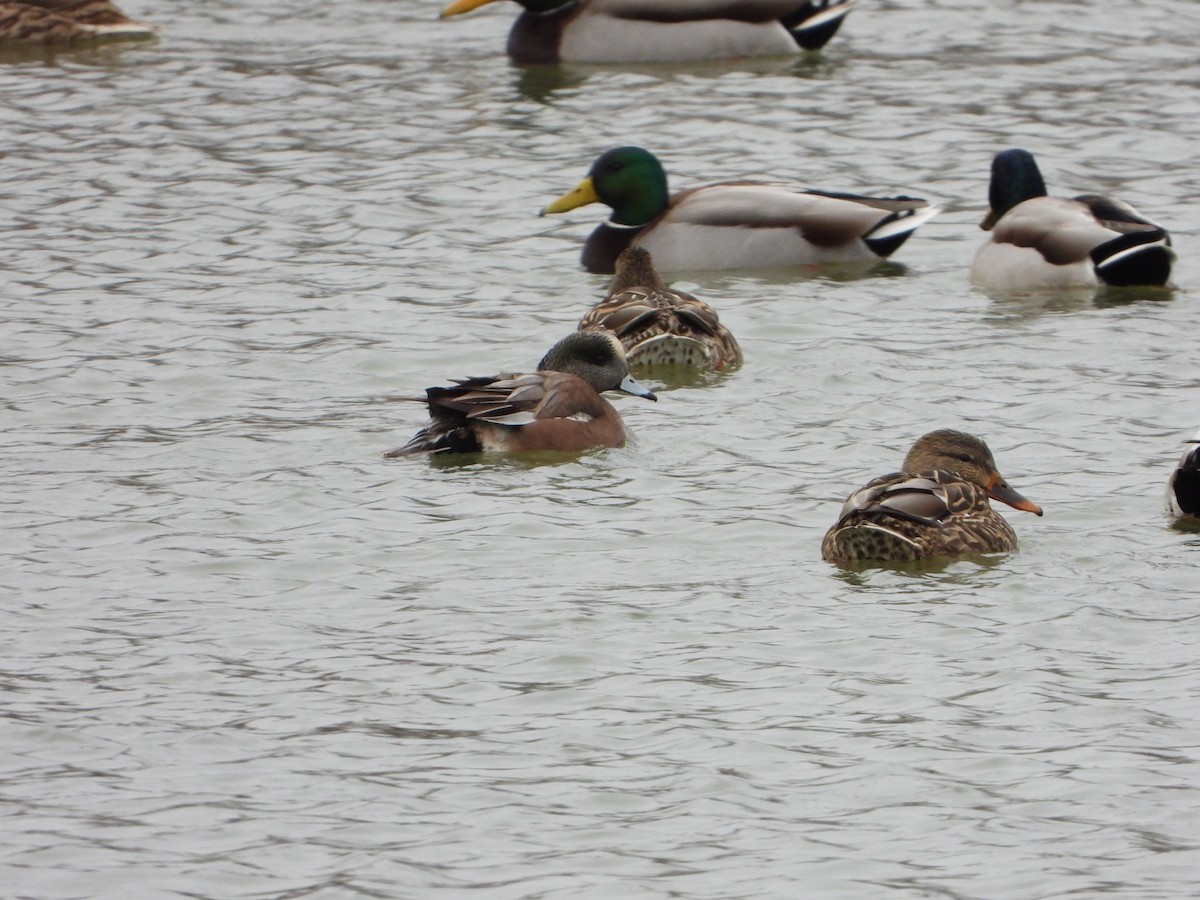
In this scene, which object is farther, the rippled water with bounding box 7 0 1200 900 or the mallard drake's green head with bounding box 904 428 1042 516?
the mallard drake's green head with bounding box 904 428 1042 516

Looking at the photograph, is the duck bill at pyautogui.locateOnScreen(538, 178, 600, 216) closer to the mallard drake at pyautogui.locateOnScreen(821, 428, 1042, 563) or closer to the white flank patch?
the white flank patch

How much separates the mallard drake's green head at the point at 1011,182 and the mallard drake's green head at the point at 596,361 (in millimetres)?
4358

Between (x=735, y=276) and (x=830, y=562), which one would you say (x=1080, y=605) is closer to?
(x=830, y=562)

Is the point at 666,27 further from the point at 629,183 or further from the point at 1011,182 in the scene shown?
the point at 1011,182

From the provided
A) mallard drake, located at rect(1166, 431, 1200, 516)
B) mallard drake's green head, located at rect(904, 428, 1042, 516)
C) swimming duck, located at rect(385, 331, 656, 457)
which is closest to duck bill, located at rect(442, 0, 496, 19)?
swimming duck, located at rect(385, 331, 656, 457)

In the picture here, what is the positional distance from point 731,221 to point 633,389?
12.8 ft

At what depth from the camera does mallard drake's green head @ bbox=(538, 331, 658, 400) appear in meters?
11.3

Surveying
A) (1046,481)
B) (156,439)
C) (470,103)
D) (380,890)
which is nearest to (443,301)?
(156,439)

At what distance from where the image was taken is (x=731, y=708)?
7.39 metres

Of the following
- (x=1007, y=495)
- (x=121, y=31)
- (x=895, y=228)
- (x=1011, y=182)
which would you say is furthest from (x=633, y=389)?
(x=121, y=31)

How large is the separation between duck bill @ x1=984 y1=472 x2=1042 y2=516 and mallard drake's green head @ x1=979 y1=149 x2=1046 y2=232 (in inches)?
223

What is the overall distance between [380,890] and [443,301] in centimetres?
785

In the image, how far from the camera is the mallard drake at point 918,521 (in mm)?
8859

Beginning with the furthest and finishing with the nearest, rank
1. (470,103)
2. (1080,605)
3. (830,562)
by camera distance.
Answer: (470,103), (830,562), (1080,605)
